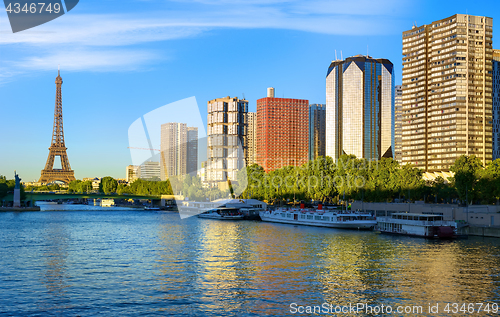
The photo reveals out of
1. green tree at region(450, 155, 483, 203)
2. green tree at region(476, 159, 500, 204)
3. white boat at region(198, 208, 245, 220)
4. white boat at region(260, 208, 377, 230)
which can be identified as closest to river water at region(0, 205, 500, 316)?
white boat at region(260, 208, 377, 230)

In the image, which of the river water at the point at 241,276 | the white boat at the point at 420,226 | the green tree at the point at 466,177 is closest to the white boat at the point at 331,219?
the white boat at the point at 420,226

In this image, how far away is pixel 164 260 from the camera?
57.0 meters

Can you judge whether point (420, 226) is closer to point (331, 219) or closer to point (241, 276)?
point (331, 219)

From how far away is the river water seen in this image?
122ft

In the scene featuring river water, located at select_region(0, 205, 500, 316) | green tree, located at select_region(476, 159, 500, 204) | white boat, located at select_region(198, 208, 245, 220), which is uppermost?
green tree, located at select_region(476, 159, 500, 204)

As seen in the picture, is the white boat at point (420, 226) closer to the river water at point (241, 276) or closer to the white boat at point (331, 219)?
the river water at point (241, 276)

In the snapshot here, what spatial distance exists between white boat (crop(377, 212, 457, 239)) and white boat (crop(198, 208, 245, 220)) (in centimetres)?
4752

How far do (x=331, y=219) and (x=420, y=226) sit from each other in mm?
23880

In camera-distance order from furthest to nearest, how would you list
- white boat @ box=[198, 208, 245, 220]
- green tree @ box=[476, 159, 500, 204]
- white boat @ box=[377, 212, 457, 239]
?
1. white boat @ box=[198, 208, 245, 220]
2. green tree @ box=[476, 159, 500, 204]
3. white boat @ box=[377, 212, 457, 239]

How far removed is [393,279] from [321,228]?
2241 inches

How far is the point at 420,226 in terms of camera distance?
83188 millimetres

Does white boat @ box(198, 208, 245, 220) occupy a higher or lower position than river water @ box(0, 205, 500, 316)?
higher

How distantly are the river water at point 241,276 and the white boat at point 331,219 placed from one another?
23.1 m

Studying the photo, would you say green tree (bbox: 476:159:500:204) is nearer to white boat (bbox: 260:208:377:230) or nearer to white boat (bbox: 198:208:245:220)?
white boat (bbox: 260:208:377:230)
